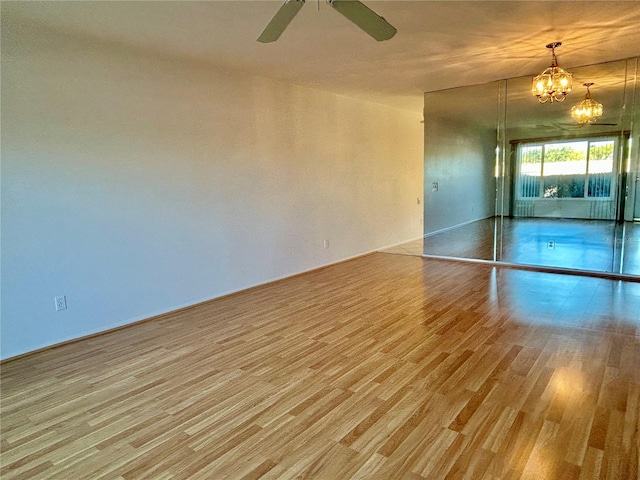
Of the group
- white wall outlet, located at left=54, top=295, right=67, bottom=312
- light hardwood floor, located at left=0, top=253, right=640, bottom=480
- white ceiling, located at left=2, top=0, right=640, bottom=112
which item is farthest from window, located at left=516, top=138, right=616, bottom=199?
white wall outlet, located at left=54, top=295, right=67, bottom=312

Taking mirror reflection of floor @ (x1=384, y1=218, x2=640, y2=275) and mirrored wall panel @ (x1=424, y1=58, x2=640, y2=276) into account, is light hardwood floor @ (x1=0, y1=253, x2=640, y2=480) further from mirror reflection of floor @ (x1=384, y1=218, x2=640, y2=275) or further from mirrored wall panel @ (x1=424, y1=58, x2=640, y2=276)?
mirrored wall panel @ (x1=424, y1=58, x2=640, y2=276)

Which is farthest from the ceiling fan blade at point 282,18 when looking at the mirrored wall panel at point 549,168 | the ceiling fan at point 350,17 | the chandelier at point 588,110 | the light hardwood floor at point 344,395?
the chandelier at point 588,110

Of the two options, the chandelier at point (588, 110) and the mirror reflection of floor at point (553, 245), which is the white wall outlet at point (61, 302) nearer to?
the mirror reflection of floor at point (553, 245)

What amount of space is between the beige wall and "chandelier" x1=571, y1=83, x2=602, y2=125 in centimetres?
328

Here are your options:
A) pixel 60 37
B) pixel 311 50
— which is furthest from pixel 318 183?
pixel 60 37

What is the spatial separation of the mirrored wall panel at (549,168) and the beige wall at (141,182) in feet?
7.47

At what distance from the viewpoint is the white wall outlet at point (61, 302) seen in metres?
3.26

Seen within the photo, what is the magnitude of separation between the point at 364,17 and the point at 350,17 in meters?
0.08

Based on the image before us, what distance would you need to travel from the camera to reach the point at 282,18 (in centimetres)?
217

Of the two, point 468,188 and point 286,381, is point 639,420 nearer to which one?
point 286,381

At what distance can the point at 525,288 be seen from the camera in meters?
4.43

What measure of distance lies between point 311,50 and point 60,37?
2.15 metres

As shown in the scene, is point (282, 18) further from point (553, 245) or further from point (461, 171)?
point (461, 171)

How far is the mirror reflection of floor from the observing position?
5051mm
